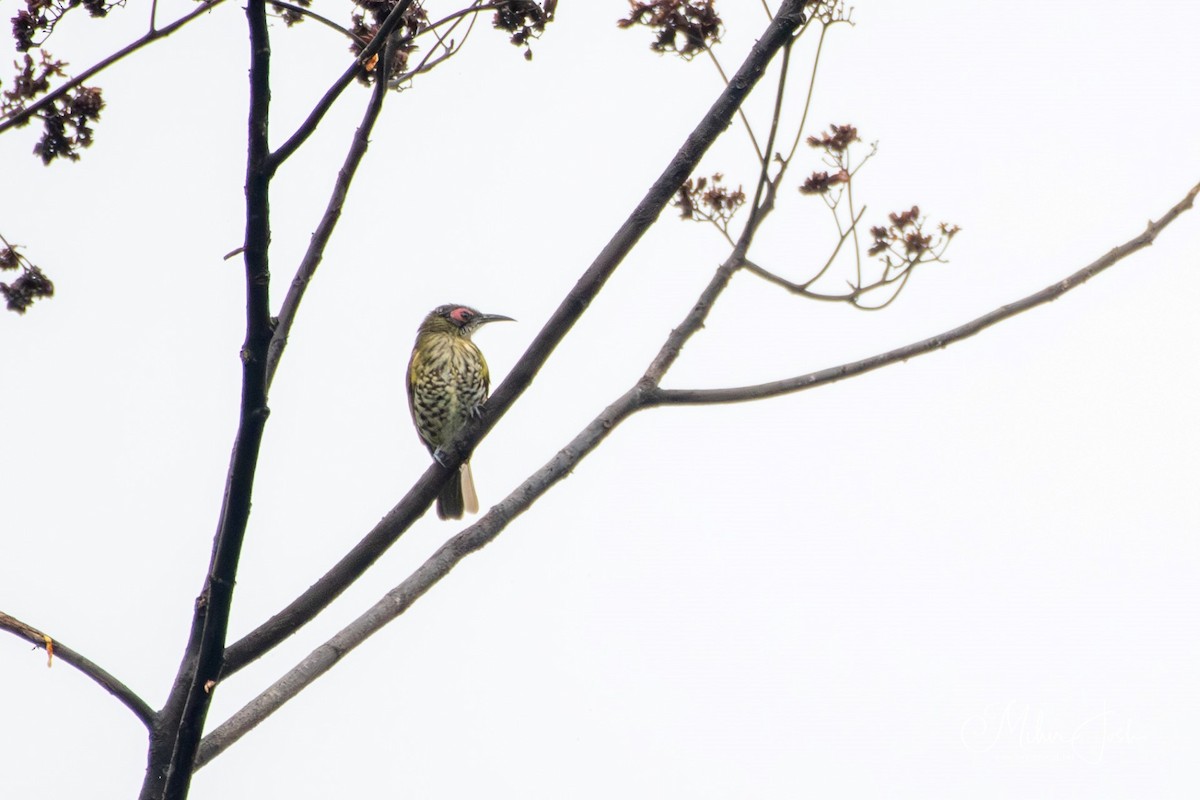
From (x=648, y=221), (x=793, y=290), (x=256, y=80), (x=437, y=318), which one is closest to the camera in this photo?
(x=256, y=80)

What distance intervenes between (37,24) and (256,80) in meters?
1.02

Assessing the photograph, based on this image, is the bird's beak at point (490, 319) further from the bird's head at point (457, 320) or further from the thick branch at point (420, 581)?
the thick branch at point (420, 581)

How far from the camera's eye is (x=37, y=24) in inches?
131

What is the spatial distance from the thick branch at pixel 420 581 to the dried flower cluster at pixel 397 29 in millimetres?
1190

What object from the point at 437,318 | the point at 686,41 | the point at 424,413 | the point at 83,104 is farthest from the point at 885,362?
the point at 437,318

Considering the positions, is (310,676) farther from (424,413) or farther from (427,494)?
(424,413)

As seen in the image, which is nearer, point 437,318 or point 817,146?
point 817,146

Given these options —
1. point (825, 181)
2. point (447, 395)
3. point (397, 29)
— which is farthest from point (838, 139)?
point (447, 395)

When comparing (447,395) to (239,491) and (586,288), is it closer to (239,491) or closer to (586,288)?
(586,288)

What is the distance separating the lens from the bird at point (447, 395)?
24.7 feet

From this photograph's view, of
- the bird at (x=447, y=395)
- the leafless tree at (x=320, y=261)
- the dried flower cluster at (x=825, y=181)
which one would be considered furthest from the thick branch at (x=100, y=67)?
the bird at (x=447, y=395)

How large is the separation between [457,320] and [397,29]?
4848 millimetres

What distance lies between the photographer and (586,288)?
351cm

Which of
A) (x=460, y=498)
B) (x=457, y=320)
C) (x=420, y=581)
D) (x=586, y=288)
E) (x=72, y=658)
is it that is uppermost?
(x=457, y=320)
